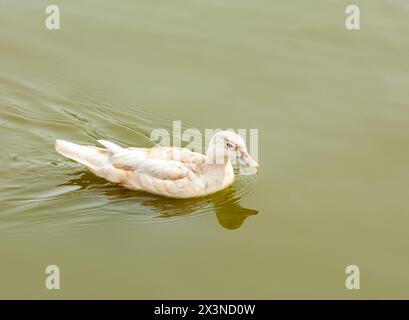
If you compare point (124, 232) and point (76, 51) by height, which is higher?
point (76, 51)

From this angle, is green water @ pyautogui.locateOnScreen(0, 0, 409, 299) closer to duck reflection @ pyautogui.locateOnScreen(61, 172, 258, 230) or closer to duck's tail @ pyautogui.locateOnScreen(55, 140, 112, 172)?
duck reflection @ pyautogui.locateOnScreen(61, 172, 258, 230)

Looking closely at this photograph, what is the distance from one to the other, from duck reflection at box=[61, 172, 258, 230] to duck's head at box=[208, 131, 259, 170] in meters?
0.52

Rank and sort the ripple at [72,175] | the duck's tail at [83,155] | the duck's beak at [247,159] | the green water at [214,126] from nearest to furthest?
the green water at [214,126] < the ripple at [72,175] < the duck's beak at [247,159] < the duck's tail at [83,155]

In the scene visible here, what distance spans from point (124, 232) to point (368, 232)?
9.61ft

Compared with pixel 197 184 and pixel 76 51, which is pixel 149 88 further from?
pixel 197 184

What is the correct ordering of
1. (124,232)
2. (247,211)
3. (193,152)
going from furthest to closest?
(193,152)
(247,211)
(124,232)

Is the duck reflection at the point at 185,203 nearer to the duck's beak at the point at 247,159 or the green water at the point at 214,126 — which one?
the green water at the point at 214,126

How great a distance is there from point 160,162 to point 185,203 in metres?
0.62

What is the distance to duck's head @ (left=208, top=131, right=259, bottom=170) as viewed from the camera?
30.5 feet

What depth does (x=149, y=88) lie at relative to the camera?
11.3 meters

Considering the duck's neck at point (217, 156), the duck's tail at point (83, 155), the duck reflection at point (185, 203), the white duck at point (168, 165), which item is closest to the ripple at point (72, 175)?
the duck reflection at point (185, 203)

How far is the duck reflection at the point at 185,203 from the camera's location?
905 centimetres

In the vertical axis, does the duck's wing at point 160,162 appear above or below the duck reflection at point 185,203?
above

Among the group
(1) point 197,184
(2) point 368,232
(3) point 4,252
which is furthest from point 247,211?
(3) point 4,252
